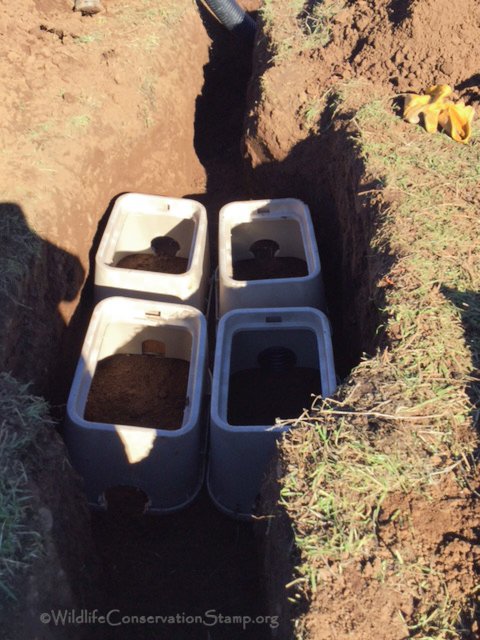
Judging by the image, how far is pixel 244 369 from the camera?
11.6 ft

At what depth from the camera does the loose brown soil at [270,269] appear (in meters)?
4.07

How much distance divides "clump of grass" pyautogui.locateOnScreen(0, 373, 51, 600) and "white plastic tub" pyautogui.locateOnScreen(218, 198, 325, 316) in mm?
1395

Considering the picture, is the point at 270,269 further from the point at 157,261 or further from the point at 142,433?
the point at 142,433

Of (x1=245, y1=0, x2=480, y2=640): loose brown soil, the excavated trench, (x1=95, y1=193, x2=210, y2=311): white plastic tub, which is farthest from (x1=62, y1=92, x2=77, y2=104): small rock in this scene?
the excavated trench

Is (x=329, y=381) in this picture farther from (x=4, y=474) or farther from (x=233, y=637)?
(x=4, y=474)

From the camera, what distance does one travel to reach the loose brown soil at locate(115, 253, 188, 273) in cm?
406

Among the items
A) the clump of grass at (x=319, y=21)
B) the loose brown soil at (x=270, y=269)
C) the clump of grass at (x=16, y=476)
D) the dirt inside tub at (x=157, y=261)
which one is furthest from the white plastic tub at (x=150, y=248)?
the clump of grass at (x=319, y=21)

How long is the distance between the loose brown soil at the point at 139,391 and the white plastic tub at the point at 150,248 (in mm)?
382

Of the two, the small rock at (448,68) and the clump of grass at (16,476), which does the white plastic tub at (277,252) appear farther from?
the clump of grass at (16,476)

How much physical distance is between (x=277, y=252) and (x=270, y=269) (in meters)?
0.20

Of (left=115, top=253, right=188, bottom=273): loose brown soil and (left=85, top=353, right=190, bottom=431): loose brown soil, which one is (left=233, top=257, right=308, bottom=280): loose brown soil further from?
(left=85, top=353, right=190, bottom=431): loose brown soil

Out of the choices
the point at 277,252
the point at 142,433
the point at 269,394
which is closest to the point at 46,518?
the point at 142,433

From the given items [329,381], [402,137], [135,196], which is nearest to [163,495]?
[329,381]

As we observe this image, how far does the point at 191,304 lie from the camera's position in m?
3.63
